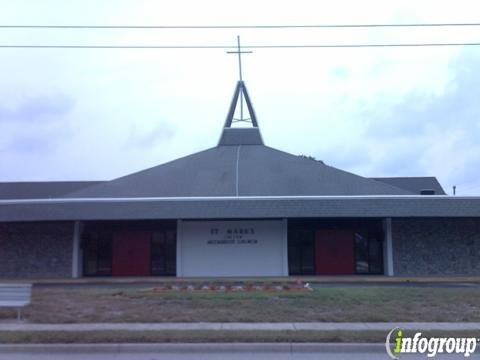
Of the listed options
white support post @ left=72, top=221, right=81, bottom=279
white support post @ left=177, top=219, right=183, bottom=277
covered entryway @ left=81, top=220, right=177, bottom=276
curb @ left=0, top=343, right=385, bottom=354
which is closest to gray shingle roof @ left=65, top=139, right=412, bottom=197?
white support post @ left=177, top=219, right=183, bottom=277

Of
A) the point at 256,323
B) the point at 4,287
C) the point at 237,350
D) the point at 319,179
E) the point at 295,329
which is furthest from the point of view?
the point at 319,179

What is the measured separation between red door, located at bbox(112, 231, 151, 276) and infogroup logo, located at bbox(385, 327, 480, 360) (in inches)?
853

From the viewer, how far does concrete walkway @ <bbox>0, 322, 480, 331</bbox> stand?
1327cm

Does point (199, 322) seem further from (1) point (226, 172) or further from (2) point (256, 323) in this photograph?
(1) point (226, 172)

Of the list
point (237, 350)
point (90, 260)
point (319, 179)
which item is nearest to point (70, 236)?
point (90, 260)

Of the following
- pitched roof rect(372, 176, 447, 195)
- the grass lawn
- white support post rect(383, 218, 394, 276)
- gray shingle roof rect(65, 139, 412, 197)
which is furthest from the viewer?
pitched roof rect(372, 176, 447, 195)

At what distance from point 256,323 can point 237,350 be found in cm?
254

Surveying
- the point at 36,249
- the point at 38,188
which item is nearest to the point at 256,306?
the point at 36,249

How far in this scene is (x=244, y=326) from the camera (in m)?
13.5

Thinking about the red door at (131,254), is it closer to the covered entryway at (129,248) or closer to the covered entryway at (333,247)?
the covered entryway at (129,248)

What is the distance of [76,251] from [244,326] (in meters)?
20.0

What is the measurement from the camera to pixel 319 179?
3497 centimetres

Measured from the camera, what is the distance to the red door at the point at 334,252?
32.4 m

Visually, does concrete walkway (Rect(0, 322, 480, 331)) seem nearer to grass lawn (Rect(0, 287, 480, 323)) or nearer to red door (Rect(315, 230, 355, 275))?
grass lawn (Rect(0, 287, 480, 323))
